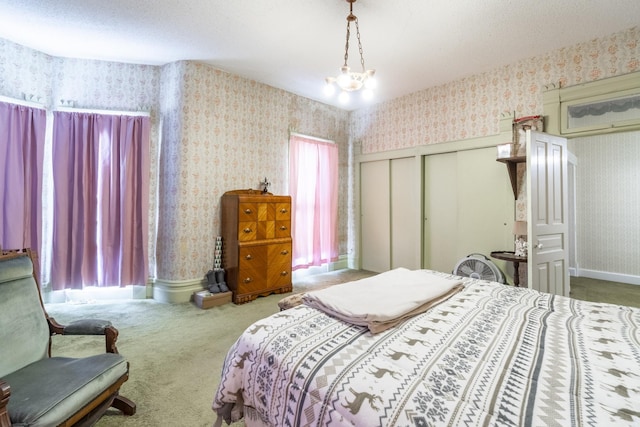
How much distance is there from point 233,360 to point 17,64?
3.99 metres

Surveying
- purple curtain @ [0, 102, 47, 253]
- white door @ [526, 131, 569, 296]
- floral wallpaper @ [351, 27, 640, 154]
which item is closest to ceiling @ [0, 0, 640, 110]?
floral wallpaper @ [351, 27, 640, 154]

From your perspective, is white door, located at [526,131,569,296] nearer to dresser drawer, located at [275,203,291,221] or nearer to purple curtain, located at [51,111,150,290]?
dresser drawer, located at [275,203,291,221]

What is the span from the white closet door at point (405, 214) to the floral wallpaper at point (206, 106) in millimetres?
555

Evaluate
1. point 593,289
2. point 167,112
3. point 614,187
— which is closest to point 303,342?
point 167,112

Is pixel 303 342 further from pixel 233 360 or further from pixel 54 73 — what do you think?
pixel 54 73

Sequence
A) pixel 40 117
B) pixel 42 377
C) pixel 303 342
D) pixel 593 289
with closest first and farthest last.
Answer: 1. pixel 303 342
2. pixel 42 377
3. pixel 40 117
4. pixel 593 289

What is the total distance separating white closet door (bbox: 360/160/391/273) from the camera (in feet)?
15.8

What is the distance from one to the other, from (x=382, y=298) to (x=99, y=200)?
3.49 metres

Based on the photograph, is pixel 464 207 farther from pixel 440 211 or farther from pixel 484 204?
pixel 440 211

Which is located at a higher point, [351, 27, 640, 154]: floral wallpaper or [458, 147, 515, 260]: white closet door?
[351, 27, 640, 154]: floral wallpaper

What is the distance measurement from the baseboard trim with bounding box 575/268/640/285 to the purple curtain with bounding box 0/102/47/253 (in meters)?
7.49

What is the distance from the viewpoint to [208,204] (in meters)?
3.64

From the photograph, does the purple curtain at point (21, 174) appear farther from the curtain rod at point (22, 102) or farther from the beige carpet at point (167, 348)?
the beige carpet at point (167, 348)

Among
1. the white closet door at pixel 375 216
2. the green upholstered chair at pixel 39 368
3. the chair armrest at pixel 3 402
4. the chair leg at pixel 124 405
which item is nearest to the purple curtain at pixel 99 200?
the green upholstered chair at pixel 39 368
